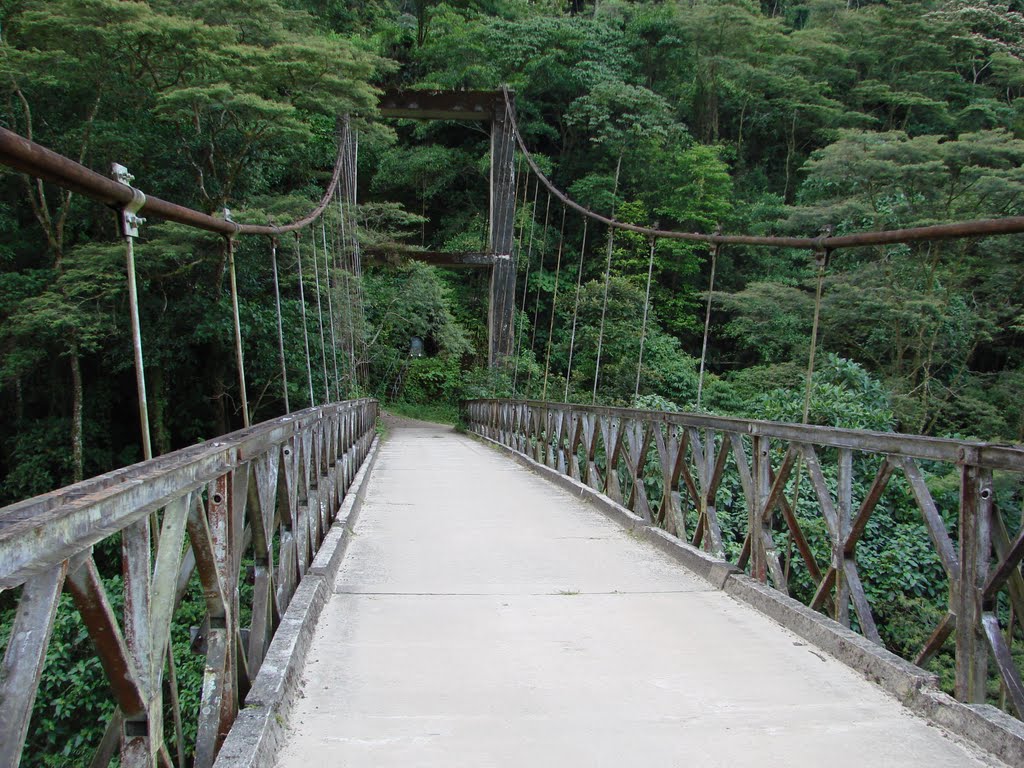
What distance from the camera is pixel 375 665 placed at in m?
2.43

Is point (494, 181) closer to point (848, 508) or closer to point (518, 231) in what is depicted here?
point (518, 231)

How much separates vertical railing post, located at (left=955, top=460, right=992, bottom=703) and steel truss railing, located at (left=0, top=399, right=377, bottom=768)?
5.80 ft

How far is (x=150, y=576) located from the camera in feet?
4.90

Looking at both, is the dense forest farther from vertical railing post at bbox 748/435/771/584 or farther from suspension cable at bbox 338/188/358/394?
vertical railing post at bbox 748/435/771/584

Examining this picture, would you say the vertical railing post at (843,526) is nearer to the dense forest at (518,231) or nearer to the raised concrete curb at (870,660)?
the raised concrete curb at (870,660)

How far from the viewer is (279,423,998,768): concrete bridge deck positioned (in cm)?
188

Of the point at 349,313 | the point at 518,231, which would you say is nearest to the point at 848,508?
the point at 349,313

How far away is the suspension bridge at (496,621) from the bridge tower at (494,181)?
44.2 feet

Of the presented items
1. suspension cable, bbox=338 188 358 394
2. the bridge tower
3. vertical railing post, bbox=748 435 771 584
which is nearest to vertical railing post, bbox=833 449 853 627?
vertical railing post, bbox=748 435 771 584

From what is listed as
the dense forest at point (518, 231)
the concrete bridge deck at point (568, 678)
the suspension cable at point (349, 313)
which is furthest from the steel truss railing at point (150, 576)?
the suspension cable at point (349, 313)

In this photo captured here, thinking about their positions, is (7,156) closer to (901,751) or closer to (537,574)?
(901,751)

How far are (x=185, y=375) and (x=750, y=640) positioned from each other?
1330 centimetres

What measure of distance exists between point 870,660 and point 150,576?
192 cm

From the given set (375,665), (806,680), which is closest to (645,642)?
(806,680)
